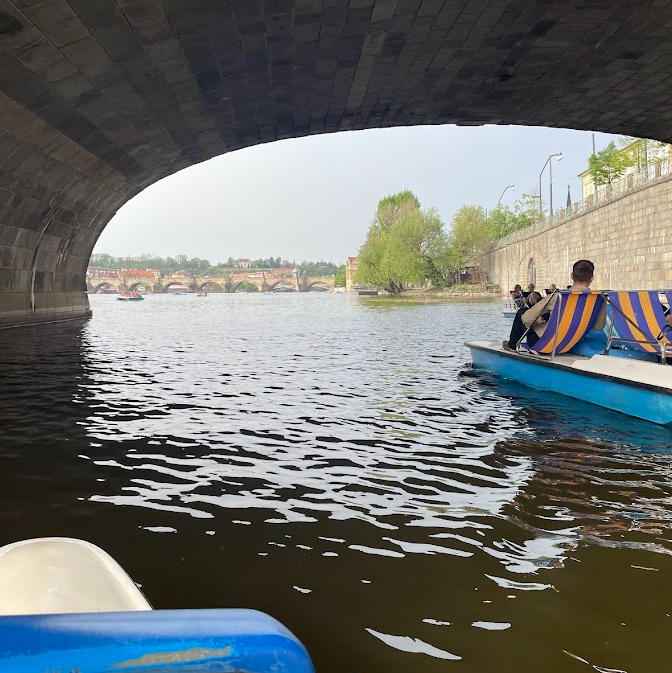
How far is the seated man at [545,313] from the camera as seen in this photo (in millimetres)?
7840

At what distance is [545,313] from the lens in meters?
8.77

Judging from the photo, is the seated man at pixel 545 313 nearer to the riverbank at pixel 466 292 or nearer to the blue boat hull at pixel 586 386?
the blue boat hull at pixel 586 386

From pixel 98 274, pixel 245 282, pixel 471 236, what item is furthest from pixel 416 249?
pixel 245 282

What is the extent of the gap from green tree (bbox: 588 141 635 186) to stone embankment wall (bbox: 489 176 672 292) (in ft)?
42.5

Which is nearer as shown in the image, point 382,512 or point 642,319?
point 382,512

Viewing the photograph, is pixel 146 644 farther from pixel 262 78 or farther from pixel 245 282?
pixel 245 282

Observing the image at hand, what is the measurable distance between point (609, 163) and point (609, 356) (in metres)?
56.0

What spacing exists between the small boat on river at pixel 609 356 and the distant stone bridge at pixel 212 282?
12574 cm

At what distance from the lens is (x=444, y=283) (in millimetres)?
68188

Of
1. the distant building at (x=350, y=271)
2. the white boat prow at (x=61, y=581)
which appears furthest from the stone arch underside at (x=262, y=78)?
the distant building at (x=350, y=271)

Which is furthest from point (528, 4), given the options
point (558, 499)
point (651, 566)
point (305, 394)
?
point (651, 566)

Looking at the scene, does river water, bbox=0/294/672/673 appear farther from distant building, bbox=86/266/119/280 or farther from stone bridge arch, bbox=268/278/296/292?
stone bridge arch, bbox=268/278/296/292

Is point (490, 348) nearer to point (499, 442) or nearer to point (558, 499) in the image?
point (499, 442)

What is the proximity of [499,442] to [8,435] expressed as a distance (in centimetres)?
446
